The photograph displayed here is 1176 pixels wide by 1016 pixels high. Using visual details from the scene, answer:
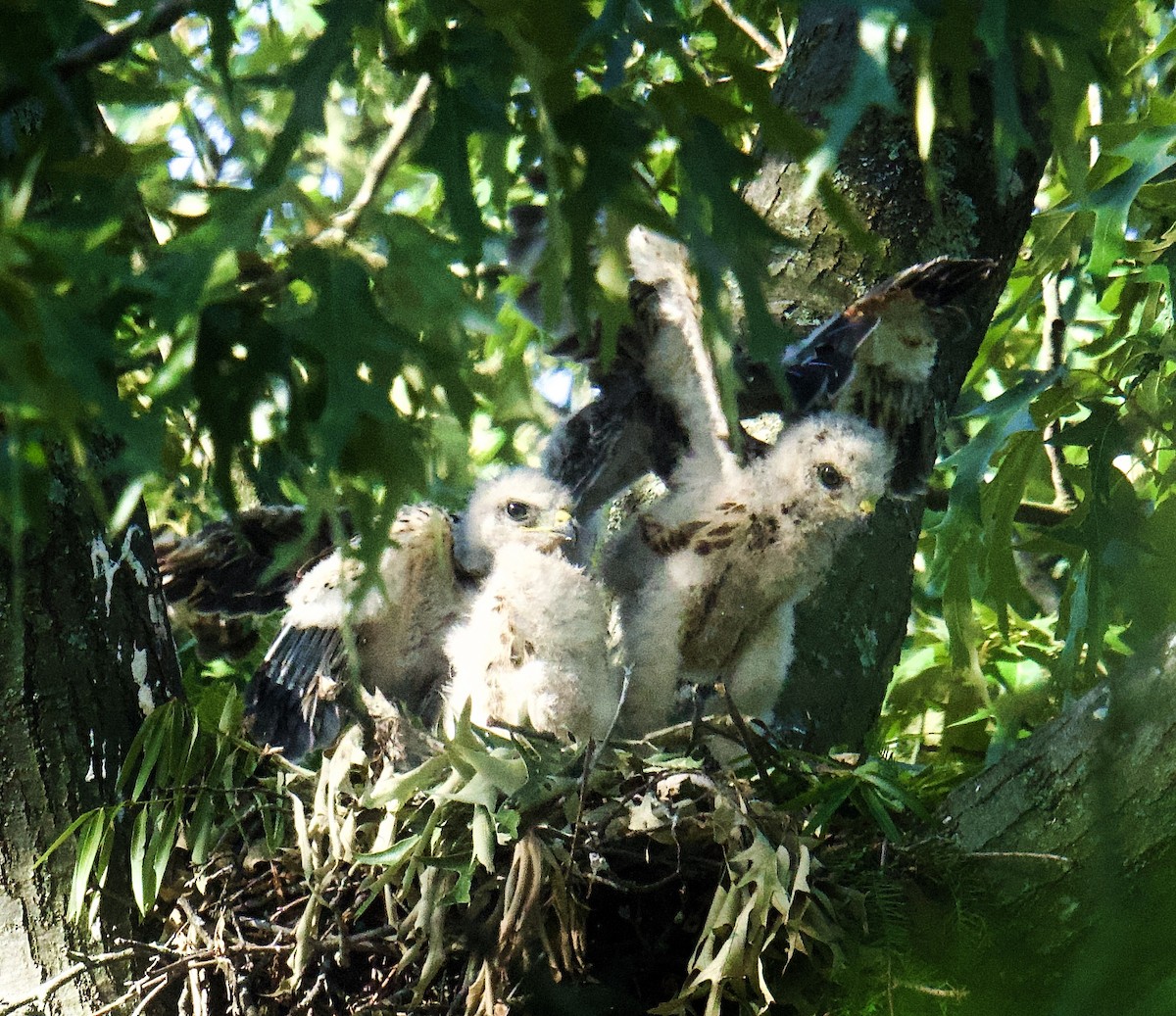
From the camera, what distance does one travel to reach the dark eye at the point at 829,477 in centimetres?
264

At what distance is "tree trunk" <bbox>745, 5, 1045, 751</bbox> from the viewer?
9.12 feet

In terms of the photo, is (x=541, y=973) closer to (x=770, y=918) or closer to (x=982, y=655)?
(x=770, y=918)

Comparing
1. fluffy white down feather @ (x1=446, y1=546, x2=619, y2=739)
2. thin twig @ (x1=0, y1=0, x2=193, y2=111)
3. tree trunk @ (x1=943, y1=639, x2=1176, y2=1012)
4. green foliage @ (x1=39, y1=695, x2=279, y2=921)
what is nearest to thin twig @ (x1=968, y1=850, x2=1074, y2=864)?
tree trunk @ (x1=943, y1=639, x2=1176, y2=1012)

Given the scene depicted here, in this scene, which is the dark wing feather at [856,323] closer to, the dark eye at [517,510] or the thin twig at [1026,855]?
the dark eye at [517,510]

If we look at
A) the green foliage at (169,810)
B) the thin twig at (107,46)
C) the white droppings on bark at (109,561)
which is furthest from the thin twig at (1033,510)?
the thin twig at (107,46)

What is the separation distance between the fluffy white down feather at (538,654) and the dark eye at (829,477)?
0.51 meters

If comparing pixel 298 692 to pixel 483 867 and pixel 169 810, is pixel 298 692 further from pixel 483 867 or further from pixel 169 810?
pixel 483 867

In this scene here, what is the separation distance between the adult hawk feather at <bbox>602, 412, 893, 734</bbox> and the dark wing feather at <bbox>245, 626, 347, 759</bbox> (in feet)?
1.96

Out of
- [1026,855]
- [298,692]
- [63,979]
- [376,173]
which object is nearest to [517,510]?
[298,692]

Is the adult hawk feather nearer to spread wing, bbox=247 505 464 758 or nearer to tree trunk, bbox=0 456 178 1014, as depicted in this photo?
spread wing, bbox=247 505 464 758

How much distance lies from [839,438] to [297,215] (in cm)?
166

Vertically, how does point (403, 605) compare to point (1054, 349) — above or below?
below

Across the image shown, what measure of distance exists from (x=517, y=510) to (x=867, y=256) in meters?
0.90

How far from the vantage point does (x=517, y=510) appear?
2719 mm
